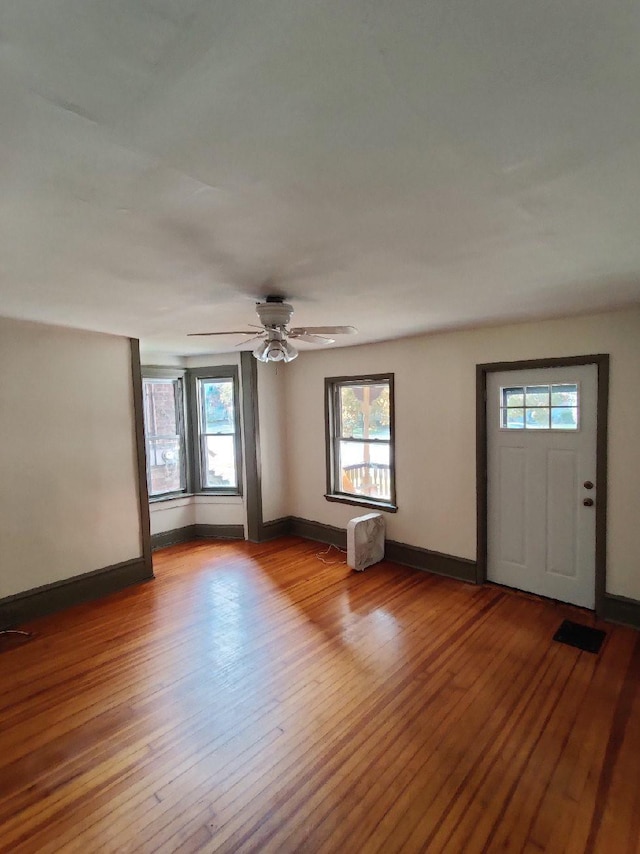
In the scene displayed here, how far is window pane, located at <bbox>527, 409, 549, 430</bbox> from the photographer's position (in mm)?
3627

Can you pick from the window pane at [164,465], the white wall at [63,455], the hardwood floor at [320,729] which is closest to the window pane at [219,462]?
the window pane at [164,465]

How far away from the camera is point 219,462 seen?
573 cm

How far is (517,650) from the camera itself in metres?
2.99

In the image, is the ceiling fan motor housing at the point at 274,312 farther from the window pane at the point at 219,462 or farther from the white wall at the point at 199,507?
the window pane at the point at 219,462

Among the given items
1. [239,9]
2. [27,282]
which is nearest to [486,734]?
[239,9]

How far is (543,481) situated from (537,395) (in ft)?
2.42

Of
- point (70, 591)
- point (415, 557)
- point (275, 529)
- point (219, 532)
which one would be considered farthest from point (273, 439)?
point (70, 591)

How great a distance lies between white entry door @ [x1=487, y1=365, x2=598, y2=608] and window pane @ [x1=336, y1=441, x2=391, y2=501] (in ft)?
3.98

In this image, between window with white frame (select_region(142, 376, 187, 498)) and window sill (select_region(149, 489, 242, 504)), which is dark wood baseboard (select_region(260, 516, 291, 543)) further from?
window with white frame (select_region(142, 376, 187, 498))

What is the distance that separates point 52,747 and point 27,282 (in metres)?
2.46

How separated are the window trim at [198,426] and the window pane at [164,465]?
0.63 feet

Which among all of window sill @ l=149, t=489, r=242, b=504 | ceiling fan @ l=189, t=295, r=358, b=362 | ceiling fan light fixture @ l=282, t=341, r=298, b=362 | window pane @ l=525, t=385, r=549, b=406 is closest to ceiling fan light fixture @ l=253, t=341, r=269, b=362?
ceiling fan @ l=189, t=295, r=358, b=362

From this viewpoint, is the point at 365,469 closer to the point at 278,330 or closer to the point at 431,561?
the point at 431,561

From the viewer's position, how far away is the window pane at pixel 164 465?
17.8ft
